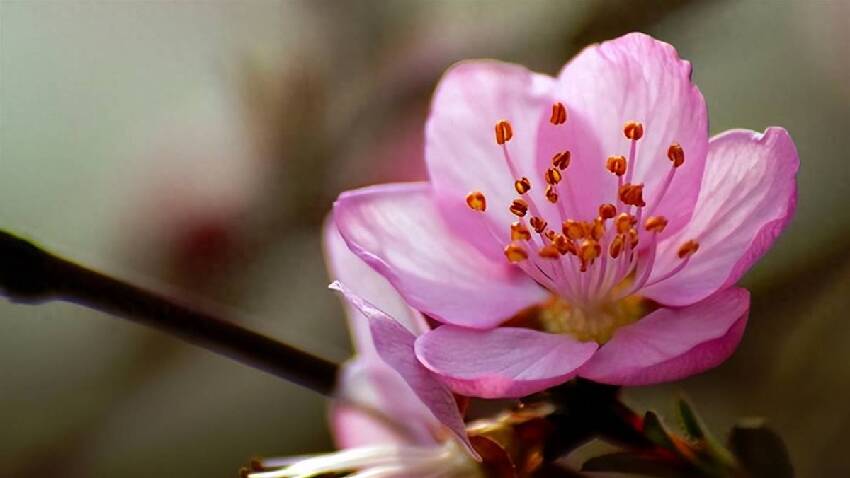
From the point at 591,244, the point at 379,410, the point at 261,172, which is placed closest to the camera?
the point at 591,244

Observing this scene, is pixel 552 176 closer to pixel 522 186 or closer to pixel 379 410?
pixel 522 186

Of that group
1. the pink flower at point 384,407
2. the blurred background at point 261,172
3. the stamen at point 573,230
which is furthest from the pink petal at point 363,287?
the blurred background at point 261,172

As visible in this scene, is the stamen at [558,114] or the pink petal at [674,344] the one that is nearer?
the pink petal at [674,344]

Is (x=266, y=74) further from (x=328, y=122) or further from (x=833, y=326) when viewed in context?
(x=833, y=326)

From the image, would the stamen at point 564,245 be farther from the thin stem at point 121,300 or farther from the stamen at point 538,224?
the thin stem at point 121,300

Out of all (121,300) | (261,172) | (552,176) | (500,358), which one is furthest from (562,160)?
(261,172)

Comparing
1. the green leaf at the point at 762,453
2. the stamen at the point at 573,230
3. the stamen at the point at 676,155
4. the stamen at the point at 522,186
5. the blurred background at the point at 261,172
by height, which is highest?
the blurred background at the point at 261,172

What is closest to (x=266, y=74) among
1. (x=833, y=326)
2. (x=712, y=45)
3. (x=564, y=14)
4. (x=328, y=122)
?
(x=328, y=122)
